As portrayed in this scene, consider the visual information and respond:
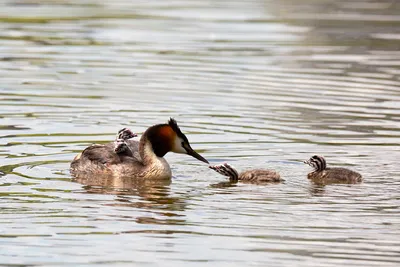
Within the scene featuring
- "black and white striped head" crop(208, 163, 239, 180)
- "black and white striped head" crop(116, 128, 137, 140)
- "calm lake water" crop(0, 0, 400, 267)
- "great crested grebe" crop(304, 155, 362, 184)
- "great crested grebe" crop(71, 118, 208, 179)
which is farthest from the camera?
"black and white striped head" crop(116, 128, 137, 140)

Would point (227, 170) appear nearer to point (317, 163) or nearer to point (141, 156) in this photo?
point (317, 163)

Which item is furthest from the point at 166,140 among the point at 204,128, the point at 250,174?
the point at 204,128

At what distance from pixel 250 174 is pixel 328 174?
88cm

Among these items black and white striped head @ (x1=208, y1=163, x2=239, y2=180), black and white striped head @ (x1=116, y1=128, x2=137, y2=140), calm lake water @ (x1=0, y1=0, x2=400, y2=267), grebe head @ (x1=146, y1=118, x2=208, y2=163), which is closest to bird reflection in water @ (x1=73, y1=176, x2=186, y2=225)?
calm lake water @ (x1=0, y1=0, x2=400, y2=267)

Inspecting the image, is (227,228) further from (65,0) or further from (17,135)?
(65,0)

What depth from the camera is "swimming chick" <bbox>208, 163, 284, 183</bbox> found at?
15.0m

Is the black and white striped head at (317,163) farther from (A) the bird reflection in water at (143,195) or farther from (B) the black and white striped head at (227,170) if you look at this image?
(A) the bird reflection in water at (143,195)

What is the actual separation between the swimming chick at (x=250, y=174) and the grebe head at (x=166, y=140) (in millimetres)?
481

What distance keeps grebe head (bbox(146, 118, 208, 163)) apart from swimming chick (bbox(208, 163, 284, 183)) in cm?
48

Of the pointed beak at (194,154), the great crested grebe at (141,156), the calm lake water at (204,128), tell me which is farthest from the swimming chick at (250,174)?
the great crested grebe at (141,156)

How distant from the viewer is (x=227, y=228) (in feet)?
41.4

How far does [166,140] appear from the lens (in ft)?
52.3

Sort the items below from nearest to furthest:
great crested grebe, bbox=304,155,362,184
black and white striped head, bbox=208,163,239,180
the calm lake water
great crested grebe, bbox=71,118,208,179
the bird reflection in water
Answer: the calm lake water → the bird reflection in water → great crested grebe, bbox=304,155,362,184 → black and white striped head, bbox=208,163,239,180 → great crested grebe, bbox=71,118,208,179

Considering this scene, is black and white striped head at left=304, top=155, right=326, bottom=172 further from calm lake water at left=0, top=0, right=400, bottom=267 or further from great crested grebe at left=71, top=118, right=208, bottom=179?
great crested grebe at left=71, top=118, right=208, bottom=179
